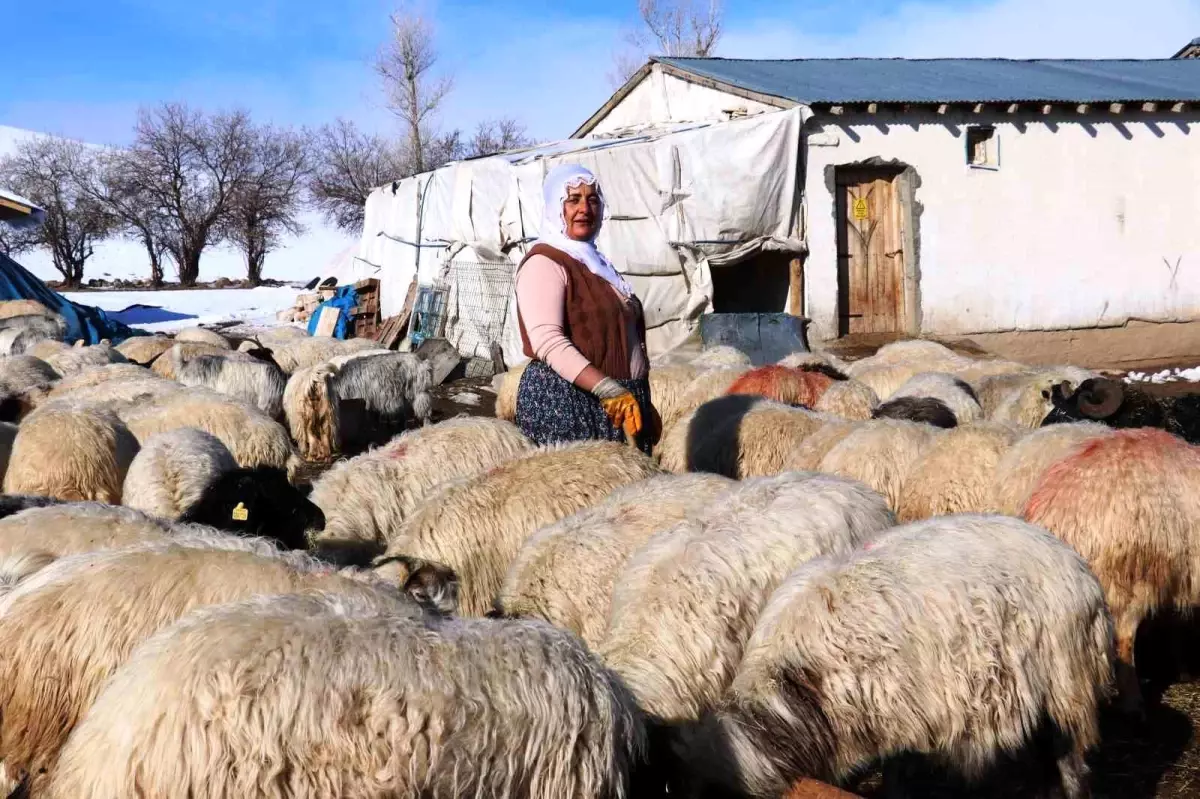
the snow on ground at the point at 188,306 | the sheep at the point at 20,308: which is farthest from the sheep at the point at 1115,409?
the snow on ground at the point at 188,306

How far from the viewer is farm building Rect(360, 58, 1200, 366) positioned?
578 inches

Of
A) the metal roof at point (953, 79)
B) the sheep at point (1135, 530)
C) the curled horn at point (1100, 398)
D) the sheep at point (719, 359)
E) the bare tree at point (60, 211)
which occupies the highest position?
the bare tree at point (60, 211)

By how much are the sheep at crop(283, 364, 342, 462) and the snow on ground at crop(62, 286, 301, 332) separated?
15237 mm

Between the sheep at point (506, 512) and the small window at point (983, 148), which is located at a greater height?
the small window at point (983, 148)

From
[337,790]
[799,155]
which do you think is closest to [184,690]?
[337,790]

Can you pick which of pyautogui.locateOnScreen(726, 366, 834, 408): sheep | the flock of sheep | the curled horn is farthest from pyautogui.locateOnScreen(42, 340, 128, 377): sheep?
the curled horn

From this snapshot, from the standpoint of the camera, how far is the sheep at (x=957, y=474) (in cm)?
506

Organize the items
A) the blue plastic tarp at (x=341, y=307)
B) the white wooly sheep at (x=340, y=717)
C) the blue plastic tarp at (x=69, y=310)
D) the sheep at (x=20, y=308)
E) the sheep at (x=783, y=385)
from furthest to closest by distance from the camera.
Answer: the blue plastic tarp at (x=341, y=307) → the blue plastic tarp at (x=69, y=310) → the sheep at (x=20, y=308) → the sheep at (x=783, y=385) → the white wooly sheep at (x=340, y=717)

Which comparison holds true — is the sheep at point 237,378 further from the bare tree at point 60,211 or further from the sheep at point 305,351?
the bare tree at point 60,211

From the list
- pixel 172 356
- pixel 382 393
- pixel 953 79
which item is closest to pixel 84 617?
pixel 382 393

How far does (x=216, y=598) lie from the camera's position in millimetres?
3379

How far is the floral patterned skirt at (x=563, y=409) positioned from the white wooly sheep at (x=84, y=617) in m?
1.57

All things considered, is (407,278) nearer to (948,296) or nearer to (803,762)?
(948,296)

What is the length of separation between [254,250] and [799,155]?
39.5m
